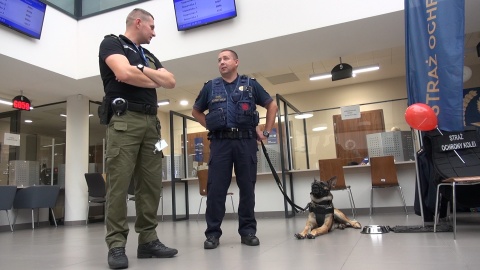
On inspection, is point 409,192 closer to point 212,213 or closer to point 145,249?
point 212,213

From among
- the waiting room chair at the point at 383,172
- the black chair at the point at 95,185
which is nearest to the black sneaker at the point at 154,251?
the waiting room chair at the point at 383,172

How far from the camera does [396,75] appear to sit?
887 centimetres

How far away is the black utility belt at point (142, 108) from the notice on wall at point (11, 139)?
6.51 meters

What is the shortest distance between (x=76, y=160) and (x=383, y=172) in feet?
18.7

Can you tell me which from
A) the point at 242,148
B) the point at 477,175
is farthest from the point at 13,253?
the point at 477,175

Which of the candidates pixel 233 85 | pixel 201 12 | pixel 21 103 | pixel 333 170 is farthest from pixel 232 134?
pixel 21 103

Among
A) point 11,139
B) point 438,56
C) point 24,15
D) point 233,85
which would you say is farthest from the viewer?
point 11,139

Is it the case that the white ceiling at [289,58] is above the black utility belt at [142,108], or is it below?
above

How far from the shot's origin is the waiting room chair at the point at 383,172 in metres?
5.57

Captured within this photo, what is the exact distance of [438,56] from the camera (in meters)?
3.11

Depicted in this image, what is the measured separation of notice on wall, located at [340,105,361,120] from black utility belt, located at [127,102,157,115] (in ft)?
16.0

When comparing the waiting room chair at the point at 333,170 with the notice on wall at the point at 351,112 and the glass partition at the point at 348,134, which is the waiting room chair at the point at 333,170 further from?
the notice on wall at the point at 351,112

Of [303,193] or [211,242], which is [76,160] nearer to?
[303,193]

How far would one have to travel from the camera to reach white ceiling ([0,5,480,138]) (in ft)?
16.6
